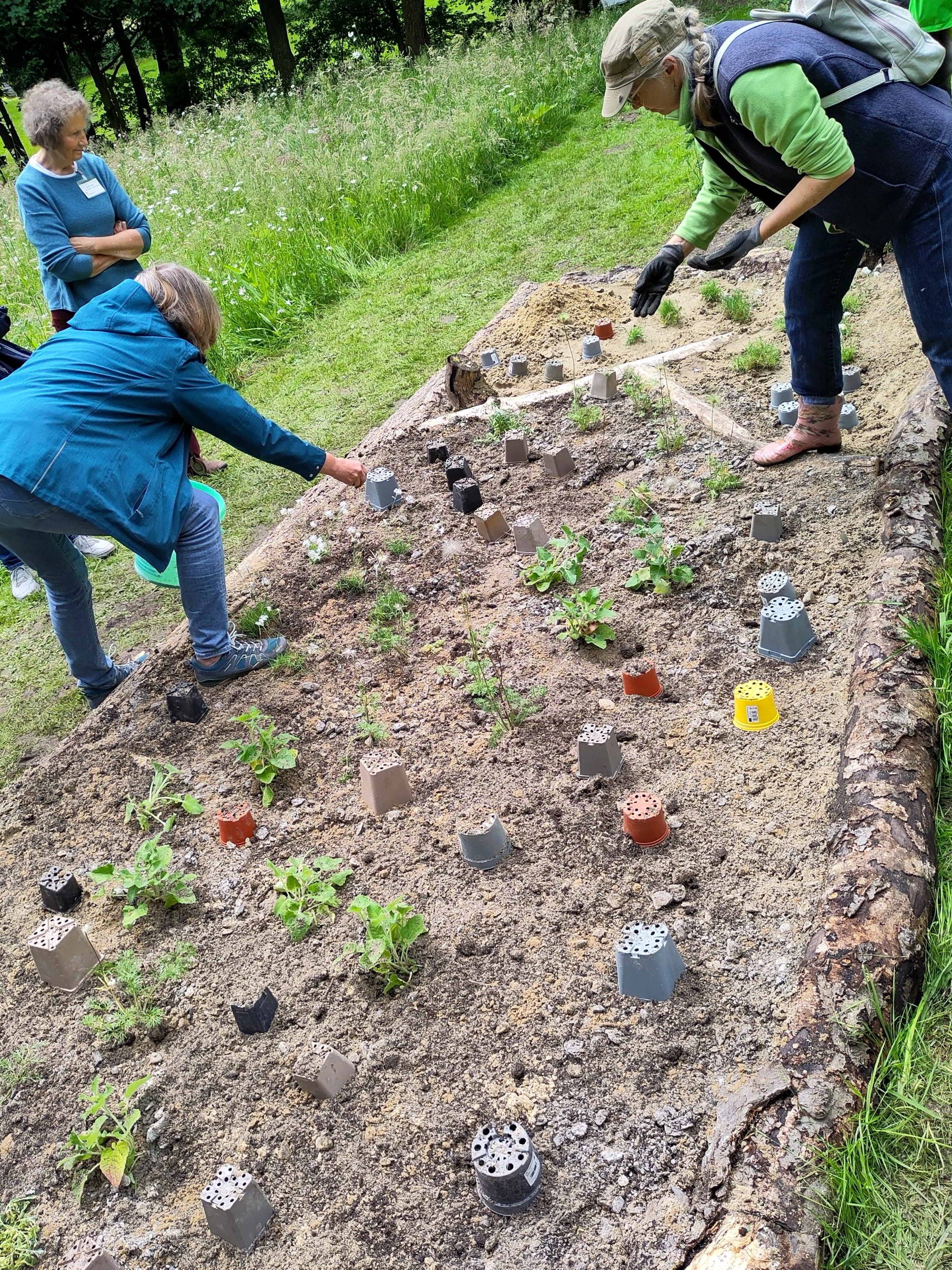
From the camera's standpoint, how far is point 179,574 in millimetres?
3773

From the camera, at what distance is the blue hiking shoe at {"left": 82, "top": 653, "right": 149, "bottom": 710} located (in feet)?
13.7

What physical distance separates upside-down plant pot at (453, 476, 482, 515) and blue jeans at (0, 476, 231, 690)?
114 cm

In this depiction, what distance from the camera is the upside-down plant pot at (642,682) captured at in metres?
3.17

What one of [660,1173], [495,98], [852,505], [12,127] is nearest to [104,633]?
[852,505]

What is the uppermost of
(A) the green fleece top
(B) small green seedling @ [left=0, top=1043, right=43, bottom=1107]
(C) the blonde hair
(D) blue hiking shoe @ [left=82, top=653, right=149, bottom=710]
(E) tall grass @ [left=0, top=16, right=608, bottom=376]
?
(A) the green fleece top

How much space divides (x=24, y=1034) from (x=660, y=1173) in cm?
181

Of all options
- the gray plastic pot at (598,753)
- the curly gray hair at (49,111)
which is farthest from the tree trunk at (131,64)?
the gray plastic pot at (598,753)

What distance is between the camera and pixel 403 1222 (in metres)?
2.02

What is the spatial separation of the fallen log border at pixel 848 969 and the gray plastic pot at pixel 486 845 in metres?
0.89

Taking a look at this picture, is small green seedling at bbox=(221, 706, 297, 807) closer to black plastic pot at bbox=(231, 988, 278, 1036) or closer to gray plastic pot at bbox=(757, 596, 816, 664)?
black plastic pot at bbox=(231, 988, 278, 1036)

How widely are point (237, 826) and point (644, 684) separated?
1.39 metres

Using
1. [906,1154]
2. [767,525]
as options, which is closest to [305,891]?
[906,1154]

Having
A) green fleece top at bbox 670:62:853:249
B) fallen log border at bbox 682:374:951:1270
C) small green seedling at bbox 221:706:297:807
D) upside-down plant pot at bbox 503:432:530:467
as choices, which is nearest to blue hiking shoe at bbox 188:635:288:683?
small green seedling at bbox 221:706:297:807

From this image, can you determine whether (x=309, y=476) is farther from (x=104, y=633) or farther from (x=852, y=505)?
(x=852, y=505)
